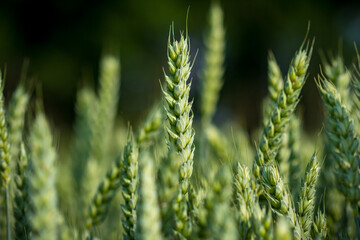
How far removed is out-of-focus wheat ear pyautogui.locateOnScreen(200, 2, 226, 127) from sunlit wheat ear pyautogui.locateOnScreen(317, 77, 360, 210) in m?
0.88

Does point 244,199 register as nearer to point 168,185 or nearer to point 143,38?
point 168,185

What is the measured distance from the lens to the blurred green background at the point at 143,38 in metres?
8.76

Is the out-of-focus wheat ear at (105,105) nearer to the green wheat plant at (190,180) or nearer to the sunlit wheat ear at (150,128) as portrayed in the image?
the green wheat plant at (190,180)

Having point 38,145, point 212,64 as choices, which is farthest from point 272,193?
point 212,64

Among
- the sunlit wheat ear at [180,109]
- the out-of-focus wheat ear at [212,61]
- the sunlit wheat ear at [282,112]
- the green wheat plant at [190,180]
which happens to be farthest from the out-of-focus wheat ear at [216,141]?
the sunlit wheat ear at [180,109]

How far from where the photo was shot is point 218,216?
19.3 inches

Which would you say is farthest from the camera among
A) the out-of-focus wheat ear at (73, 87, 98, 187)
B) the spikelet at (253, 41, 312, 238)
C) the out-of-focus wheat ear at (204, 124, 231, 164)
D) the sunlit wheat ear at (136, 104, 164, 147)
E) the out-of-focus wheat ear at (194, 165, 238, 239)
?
the out-of-focus wheat ear at (73, 87, 98, 187)

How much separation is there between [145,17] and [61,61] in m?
2.14

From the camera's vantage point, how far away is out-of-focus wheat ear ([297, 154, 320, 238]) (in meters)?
0.70

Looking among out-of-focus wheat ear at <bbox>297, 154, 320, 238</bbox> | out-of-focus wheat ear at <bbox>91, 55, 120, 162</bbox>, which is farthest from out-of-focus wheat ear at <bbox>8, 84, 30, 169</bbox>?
out-of-focus wheat ear at <bbox>297, 154, 320, 238</bbox>

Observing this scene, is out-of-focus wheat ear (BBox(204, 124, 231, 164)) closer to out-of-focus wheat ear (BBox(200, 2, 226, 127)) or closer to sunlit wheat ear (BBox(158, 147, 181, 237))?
out-of-focus wheat ear (BBox(200, 2, 226, 127))

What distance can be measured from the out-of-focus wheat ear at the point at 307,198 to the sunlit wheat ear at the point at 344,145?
8 cm

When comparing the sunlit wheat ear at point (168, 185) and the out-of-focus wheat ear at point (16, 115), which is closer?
the sunlit wheat ear at point (168, 185)

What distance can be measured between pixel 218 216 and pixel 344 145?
1.24 ft
